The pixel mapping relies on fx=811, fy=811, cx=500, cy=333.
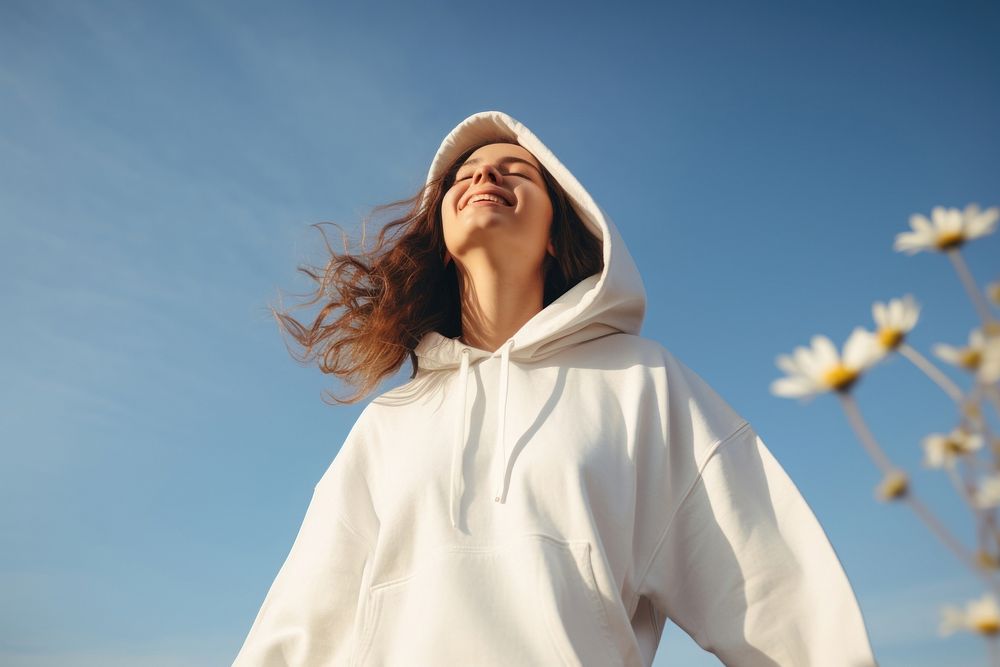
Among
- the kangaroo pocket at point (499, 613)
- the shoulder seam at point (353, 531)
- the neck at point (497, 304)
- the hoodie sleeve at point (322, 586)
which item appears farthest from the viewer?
the neck at point (497, 304)

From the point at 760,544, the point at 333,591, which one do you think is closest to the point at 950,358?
the point at 760,544

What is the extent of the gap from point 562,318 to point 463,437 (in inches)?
19.2

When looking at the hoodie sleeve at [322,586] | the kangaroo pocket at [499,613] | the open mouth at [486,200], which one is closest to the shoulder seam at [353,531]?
the hoodie sleeve at [322,586]

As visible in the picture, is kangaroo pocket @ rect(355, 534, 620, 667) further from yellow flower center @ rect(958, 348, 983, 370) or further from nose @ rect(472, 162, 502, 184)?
yellow flower center @ rect(958, 348, 983, 370)

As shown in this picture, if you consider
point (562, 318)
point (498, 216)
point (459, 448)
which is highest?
point (498, 216)

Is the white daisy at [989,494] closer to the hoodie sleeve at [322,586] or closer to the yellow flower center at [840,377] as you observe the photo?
the yellow flower center at [840,377]

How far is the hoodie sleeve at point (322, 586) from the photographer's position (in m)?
2.27

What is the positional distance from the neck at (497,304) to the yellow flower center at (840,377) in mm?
2228

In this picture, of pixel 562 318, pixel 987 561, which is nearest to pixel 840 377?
pixel 987 561

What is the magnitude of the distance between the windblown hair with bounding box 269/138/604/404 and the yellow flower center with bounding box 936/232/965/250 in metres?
2.33

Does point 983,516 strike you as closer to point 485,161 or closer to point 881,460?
point 881,460

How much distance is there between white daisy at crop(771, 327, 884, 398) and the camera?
50 centimetres

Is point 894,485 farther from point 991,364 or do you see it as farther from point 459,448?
point 459,448

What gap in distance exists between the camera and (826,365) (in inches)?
20.1
